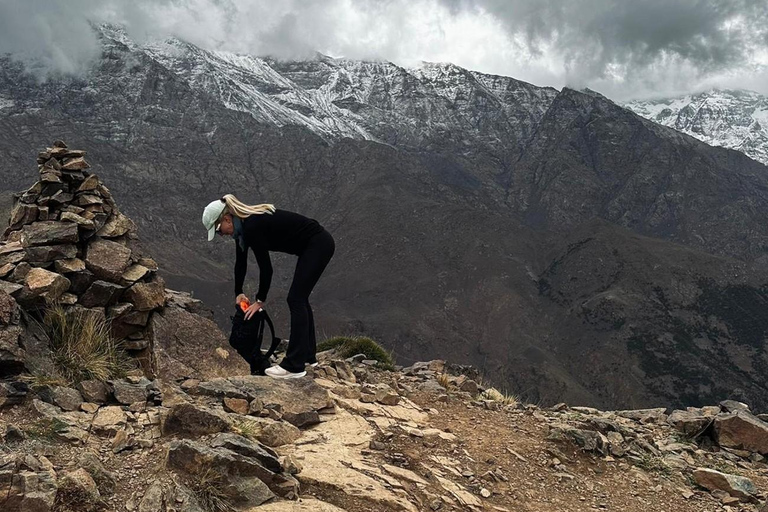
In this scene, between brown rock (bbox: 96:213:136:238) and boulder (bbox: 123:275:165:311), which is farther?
brown rock (bbox: 96:213:136:238)

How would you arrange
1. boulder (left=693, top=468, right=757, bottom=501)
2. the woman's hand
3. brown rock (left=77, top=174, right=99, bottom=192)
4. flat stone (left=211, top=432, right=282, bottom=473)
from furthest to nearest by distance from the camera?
1. brown rock (left=77, top=174, right=99, bottom=192)
2. the woman's hand
3. boulder (left=693, top=468, right=757, bottom=501)
4. flat stone (left=211, top=432, right=282, bottom=473)

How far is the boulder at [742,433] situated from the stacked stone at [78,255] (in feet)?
27.4

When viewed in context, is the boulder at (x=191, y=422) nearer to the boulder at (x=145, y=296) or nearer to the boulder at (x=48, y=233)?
the boulder at (x=145, y=296)

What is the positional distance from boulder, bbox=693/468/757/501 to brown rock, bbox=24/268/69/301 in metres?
7.98

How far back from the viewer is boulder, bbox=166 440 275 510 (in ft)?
14.1

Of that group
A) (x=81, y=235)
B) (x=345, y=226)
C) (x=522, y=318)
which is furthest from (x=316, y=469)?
(x=345, y=226)

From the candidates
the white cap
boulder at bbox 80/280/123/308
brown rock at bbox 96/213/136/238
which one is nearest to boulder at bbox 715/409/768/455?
the white cap

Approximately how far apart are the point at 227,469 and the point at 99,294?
4433mm

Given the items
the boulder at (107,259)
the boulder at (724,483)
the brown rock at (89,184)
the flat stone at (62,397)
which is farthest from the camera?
the brown rock at (89,184)

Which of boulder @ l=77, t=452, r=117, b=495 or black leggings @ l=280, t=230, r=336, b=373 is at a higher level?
black leggings @ l=280, t=230, r=336, b=373

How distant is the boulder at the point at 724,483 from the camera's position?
21.8 feet

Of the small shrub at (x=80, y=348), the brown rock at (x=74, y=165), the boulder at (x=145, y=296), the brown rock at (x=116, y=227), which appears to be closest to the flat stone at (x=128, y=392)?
the small shrub at (x=80, y=348)

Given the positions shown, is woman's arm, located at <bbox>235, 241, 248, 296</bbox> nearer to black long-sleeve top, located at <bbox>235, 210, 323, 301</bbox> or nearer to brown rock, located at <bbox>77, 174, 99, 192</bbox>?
black long-sleeve top, located at <bbox>235, 210, 323, 301</bbox>

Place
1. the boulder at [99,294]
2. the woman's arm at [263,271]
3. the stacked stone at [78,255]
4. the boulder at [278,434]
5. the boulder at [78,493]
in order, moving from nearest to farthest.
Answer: the boulder at [78,493] → the boulder at [278,434] → the woman's arm at [263,271] → the stacked stone at [78,255] → the boulder at [99,294]
